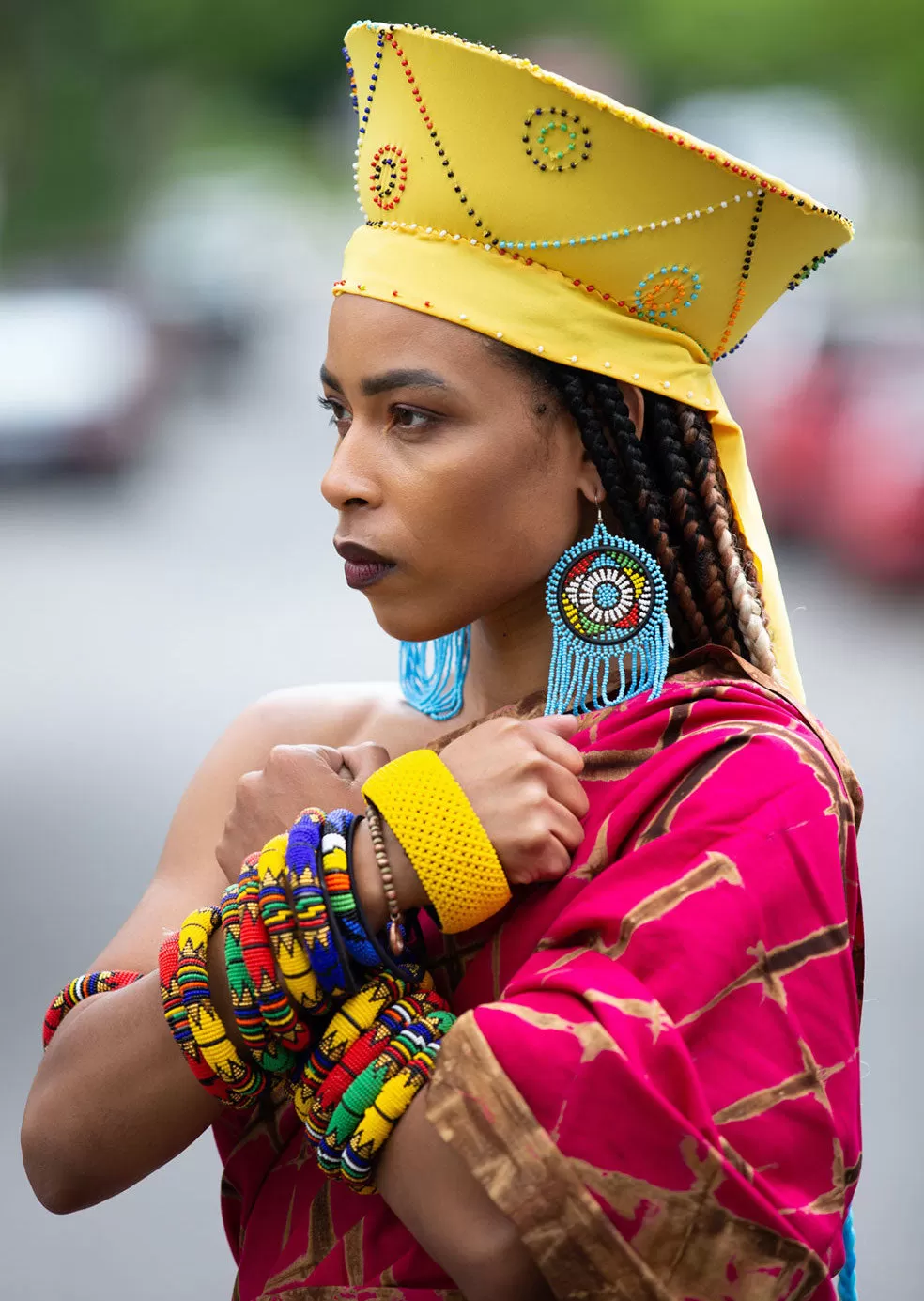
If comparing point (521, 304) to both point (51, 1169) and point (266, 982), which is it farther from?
point (51, 1169)

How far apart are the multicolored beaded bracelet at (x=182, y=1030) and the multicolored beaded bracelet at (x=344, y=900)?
0.21 meters

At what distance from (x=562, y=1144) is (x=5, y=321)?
1570 cm

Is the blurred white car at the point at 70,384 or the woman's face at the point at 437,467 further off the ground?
the blurred white car at the point at 70,384

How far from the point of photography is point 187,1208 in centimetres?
437

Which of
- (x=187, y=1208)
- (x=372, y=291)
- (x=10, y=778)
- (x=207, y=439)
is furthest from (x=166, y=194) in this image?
(x=372, y=291)

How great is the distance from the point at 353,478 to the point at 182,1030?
0.71 m

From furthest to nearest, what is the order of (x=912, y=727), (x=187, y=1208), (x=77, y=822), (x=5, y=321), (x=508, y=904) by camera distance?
(x=5, y=321)
(x=912, y=727)
(x=77, y=822)
(x=187, y=1208)
(x=508, y=904)

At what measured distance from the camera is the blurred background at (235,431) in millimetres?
5227

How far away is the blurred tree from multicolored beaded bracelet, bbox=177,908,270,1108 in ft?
68.6

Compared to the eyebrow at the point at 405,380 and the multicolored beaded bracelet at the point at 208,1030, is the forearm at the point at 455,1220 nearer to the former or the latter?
the multicolored beaded bracelet at the point at 208,1030

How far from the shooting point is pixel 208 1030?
5.97ft

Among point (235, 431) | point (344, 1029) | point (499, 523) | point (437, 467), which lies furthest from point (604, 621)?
point (235, 431)

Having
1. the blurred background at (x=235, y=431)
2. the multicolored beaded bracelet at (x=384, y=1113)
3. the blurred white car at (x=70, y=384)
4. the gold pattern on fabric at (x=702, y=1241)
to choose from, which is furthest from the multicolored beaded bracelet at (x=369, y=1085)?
the blurred white car at (x=70, y=384)

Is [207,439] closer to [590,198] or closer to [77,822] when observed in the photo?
[77,822]
